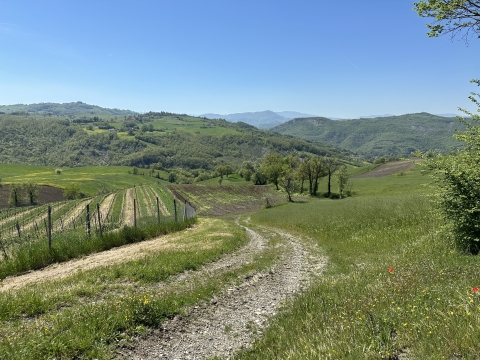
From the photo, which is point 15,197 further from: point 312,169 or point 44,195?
point 312,169

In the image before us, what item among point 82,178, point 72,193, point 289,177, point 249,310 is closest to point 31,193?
point 72,193

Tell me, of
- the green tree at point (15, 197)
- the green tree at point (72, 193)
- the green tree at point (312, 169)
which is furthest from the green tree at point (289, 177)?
the green tree at point (15, 197)

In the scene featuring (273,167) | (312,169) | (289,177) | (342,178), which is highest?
(273,167)

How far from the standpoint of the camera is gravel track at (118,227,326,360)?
692cm

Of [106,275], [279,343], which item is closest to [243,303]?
[279,343]

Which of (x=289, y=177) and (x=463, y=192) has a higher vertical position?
(x=463, y=192)

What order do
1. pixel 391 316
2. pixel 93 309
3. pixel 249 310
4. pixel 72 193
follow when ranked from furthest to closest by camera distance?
1. pixel 72 193
2. pixel 249 310
3. pixel 93 309
4. pixel 391 316

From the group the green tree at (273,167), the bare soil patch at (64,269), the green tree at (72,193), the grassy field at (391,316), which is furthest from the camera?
the green tree at (72,193)

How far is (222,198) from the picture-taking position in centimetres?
9488

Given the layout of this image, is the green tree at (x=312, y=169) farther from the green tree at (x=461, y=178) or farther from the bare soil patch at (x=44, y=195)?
the bare soil patch at (x=44, y=195)

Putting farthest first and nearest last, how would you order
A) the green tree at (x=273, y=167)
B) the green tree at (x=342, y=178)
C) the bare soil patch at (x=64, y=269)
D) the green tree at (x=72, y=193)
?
the green tree at (x=72, y=193) → the green tree at (x=273, y=167) → the green tree at (x=342, y=178) → the bare soil patch at (x=64, y=269)

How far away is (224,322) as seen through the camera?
27.9 feet

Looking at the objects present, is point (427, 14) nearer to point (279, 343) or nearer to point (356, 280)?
point (356, 280)

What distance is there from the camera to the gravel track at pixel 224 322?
692 cm
